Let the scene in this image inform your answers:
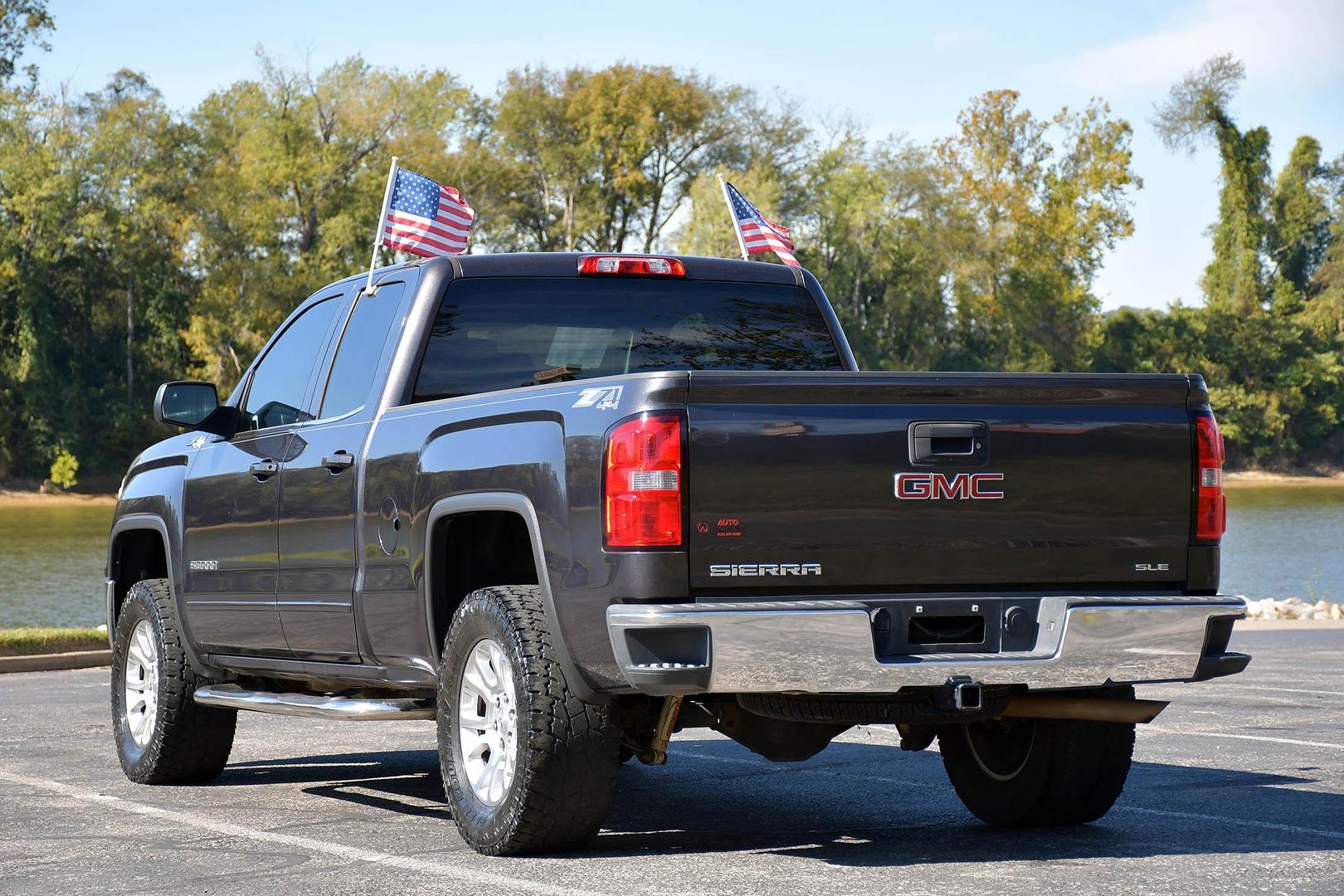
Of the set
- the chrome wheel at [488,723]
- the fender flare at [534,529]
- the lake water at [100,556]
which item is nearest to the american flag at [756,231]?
the fender flare at [534,529]

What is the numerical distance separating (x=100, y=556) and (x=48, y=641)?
27.8 m

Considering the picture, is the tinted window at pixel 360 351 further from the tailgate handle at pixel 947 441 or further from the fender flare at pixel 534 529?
the tailgate handle at pixel 947 441

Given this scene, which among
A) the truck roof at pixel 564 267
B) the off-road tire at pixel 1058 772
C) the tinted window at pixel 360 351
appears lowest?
the off-road tire at pixel 1058 772

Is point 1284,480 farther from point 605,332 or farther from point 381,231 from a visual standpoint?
point 605,332

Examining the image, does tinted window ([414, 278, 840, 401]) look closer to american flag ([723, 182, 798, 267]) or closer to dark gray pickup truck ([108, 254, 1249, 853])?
dark gray pickup truck ([108, 254, 1249, 853])

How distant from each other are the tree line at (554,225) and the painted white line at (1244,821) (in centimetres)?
5896

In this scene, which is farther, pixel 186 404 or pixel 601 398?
pixel 186 404

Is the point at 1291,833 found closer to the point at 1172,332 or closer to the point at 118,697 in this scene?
the point at 118,697

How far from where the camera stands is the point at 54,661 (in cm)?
1530

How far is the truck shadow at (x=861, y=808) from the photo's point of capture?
625cm

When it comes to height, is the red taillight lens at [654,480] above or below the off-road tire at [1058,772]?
above

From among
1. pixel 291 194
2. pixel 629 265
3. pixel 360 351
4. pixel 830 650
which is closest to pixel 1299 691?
pixel 629 265

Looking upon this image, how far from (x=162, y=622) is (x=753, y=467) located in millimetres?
4042

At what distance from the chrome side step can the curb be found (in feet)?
25.7
